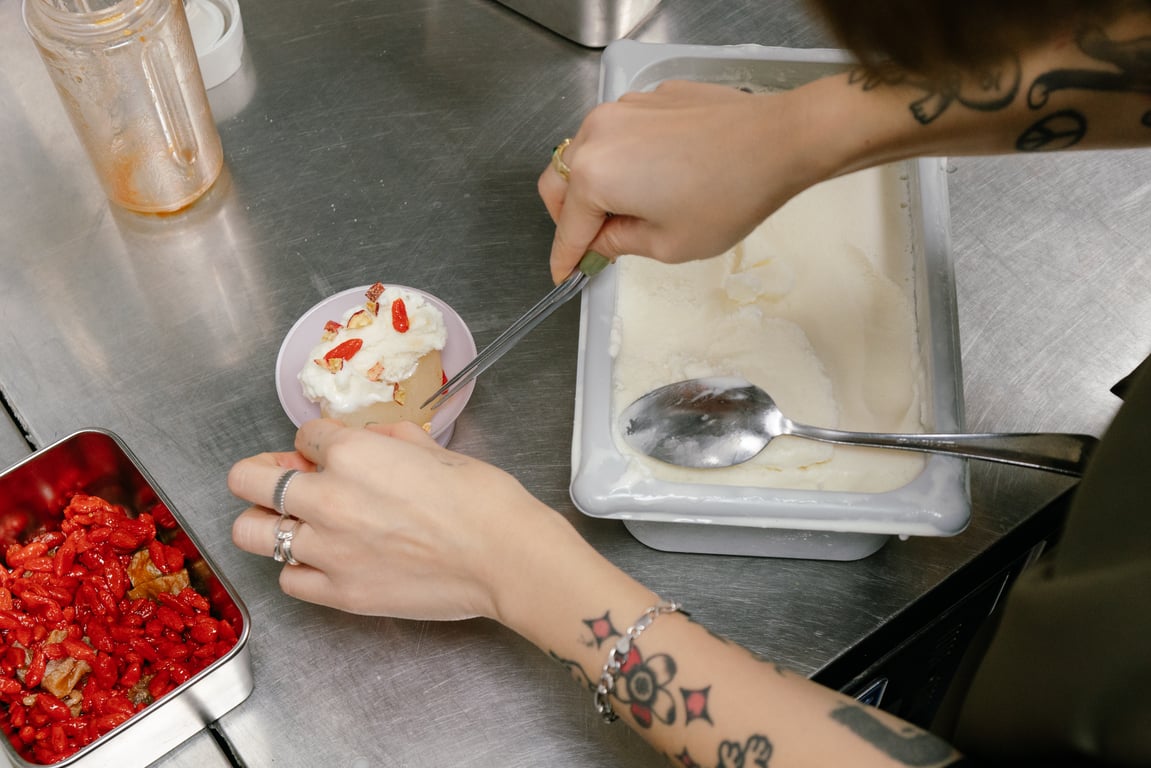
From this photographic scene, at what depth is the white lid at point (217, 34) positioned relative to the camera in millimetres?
1400

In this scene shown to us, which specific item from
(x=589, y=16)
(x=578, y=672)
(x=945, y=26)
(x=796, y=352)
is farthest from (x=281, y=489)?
(x=589, y=16)

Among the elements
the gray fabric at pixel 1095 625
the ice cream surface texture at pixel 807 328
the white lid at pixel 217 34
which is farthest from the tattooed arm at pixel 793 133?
the white lid at pixel 217 34

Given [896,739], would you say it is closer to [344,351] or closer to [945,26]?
[945,26]

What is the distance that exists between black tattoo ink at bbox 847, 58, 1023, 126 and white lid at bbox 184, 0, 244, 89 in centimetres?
92

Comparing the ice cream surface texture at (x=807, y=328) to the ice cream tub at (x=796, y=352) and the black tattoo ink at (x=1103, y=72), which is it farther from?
the black tattoo ink at (x=1103, y=72)

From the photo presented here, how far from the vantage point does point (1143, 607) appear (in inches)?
24.8

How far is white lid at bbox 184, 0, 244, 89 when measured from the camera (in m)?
1.40

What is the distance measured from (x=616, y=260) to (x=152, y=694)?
622mm

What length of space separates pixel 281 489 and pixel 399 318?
0.79 feet

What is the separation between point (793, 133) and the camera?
0.88 m

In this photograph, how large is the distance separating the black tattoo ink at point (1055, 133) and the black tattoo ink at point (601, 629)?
1.70ft

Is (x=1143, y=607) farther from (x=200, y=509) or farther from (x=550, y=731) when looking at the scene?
(x=200, y=509)

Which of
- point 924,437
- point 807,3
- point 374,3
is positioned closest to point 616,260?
point 924,437

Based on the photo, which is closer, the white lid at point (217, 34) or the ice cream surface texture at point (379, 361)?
the ice cream surface texture at point (379, 361)
